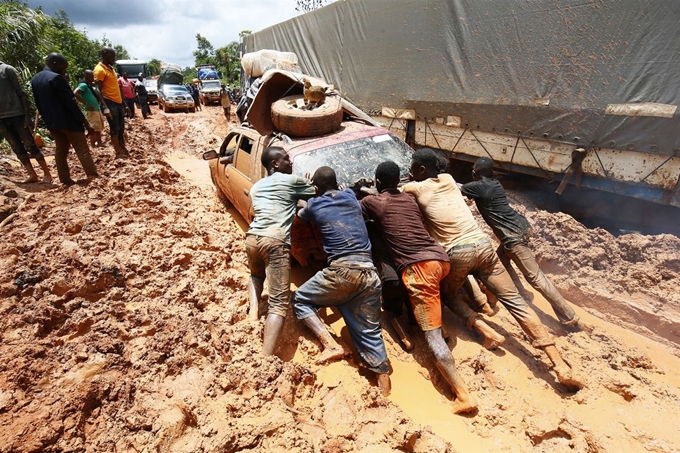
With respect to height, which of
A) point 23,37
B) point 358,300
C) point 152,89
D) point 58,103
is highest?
point 23,37

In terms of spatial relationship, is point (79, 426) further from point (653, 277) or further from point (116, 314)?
point (653, 277)

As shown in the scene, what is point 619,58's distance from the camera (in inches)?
151

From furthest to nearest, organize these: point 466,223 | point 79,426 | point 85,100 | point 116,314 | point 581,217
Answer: point 85,100
point 581,217
point 466,223
point 116,314
point 79,426

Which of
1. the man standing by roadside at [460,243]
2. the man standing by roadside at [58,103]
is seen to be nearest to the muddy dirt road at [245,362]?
the man standing by roadside at [460,243]

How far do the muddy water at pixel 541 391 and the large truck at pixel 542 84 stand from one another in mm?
2025

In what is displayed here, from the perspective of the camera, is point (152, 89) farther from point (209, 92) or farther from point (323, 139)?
point (323, 139)

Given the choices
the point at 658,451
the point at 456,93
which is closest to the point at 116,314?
the point at 658,451

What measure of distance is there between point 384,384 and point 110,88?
6.61m

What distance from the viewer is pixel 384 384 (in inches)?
101

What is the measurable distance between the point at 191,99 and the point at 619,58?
17.8m

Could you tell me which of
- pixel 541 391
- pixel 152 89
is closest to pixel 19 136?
pixel 541 391

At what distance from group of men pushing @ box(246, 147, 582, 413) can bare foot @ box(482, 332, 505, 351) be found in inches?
0.4

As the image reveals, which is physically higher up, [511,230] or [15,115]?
[15,115]

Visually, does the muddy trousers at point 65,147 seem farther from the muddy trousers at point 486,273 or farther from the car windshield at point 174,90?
the car windshield at point 174,90
